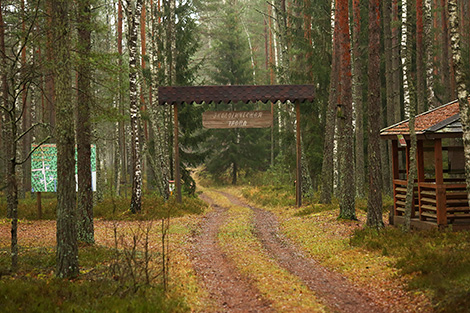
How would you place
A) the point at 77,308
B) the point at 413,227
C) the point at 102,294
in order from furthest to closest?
the point at 413,227
the point at 102,294
the point at 77,308

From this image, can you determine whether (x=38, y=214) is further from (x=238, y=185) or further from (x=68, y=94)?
(x=238, y=185)

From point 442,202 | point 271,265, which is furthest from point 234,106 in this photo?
point 271,265

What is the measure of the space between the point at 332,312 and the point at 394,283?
2.23 metres

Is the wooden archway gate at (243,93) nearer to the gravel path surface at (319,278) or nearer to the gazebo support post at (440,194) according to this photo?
the gravel path surface at (319,278)

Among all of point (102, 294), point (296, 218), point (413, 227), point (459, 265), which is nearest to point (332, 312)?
point (459, 265)

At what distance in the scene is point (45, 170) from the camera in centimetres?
1797

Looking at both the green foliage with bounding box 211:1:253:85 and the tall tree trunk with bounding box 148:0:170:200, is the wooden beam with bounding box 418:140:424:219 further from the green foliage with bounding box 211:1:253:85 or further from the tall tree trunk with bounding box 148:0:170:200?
the green foliage with bounding box 211:1:253:85

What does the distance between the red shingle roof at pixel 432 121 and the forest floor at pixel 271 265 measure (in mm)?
3503

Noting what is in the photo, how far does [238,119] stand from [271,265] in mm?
11575

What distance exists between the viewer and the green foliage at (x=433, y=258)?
24.6ft

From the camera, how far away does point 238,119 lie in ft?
70.7

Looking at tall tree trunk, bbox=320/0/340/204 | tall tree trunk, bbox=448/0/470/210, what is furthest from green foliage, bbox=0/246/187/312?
tall tree trunk, bbox=320/0/340/204

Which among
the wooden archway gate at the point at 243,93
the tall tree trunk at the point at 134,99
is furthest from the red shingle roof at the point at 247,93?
the tall tree trunk at the point at 134,99

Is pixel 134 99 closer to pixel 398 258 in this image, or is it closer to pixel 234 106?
pixel 398 258
